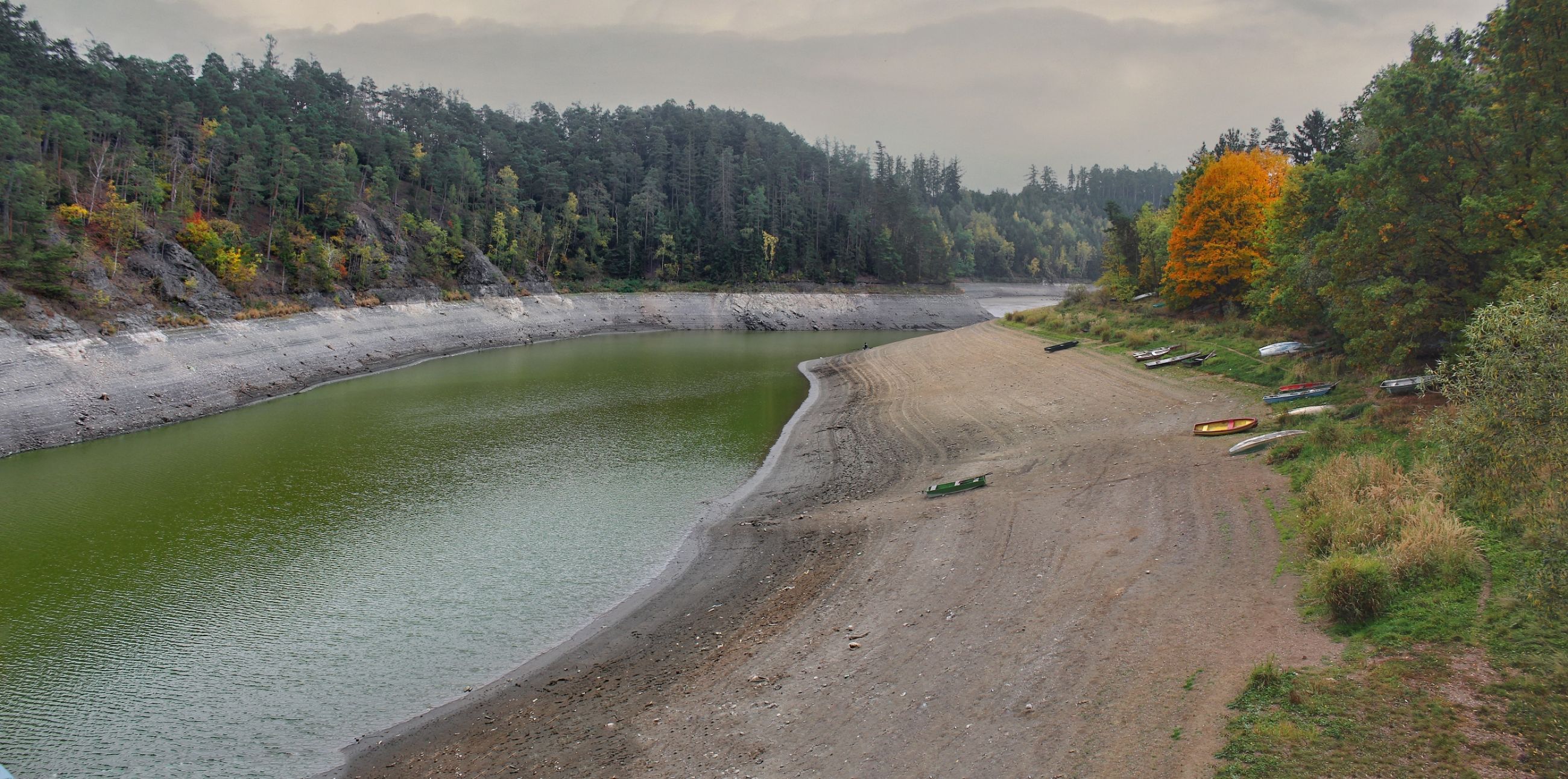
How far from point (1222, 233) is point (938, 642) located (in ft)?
101

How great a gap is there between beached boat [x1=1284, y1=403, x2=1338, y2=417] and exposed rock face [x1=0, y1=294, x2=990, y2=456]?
36637mm

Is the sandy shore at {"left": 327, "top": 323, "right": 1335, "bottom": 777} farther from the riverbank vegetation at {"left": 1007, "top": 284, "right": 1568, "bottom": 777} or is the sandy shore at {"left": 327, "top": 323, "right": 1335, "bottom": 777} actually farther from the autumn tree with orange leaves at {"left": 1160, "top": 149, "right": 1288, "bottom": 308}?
the autumn tree with orange leaves at {"left": 1160, "top": 149, "right": 1288, "bottom": 308}

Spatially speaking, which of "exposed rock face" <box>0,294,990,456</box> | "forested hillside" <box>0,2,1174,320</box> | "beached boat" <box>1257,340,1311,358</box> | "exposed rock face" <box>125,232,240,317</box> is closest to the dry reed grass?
"beached boat" <box>1257,340,1311,358</box>

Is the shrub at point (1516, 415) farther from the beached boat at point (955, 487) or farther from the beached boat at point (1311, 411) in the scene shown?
the beached boat at point (955, 487)

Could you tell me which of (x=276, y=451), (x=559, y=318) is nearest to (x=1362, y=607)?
(x=276, y=451)

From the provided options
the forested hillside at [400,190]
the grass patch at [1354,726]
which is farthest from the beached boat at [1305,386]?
the forested hillside at [400,190]

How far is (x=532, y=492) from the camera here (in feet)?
65.3

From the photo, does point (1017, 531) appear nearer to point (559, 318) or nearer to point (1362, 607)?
point (1362, 607)

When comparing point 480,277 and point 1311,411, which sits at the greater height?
point 480,277

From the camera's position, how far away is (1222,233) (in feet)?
110

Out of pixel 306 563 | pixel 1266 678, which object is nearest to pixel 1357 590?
pixel 1266 678

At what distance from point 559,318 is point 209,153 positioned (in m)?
26.5

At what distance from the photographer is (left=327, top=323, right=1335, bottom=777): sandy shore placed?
7953mm

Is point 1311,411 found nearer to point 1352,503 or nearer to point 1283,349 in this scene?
point 1283,349
